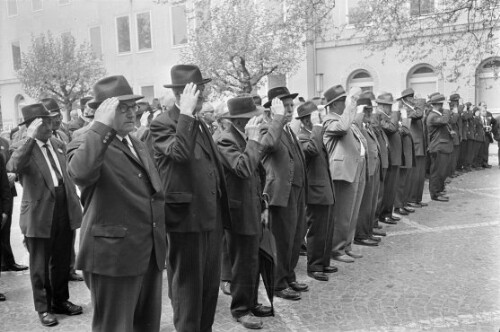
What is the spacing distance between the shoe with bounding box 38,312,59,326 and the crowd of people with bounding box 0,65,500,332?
0.01m

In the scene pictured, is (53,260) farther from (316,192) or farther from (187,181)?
(316,192)

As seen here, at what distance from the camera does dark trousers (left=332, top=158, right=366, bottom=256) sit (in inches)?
270

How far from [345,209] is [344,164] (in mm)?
634

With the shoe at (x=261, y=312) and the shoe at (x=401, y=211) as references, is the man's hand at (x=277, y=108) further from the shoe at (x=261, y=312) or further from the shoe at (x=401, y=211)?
the shoe at (x=401, y=211)

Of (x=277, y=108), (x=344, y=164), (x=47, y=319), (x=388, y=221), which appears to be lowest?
(x=388, y=221)

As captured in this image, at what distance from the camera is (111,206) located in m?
3.24

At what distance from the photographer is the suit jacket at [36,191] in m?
4.86

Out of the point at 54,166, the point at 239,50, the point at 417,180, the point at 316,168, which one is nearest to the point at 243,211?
the point at 316,168

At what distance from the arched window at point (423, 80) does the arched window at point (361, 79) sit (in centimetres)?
176

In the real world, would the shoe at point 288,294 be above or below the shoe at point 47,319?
below

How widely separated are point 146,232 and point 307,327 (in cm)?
211

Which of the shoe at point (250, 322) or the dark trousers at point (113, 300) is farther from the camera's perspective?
the shoe at point (250, 322)

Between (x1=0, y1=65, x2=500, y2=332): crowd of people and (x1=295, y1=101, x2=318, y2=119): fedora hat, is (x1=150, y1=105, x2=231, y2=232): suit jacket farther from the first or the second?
(x1=295, y1=101, x2=318, y2=119): fedora hat

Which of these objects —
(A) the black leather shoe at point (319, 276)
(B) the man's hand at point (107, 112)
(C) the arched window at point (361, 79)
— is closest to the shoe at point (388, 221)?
(A) the black leather shoe at point (319, 276)
